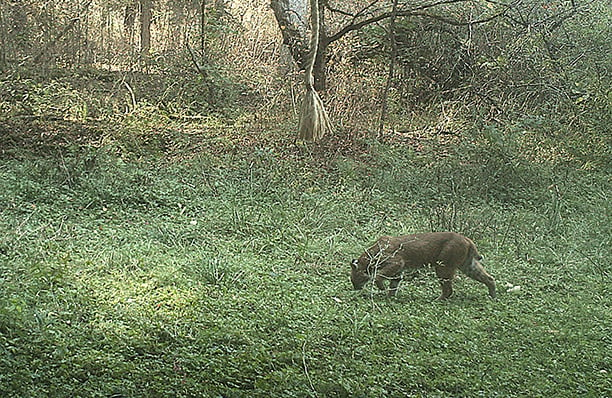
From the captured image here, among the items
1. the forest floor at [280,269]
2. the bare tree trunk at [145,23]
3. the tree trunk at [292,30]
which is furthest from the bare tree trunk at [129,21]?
the forest floor at [280,269]

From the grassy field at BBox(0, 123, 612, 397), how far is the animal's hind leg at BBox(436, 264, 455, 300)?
0.13 meters

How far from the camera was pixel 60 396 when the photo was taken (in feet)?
12.5

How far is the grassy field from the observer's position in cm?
432

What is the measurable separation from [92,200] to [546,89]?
25.6 feet

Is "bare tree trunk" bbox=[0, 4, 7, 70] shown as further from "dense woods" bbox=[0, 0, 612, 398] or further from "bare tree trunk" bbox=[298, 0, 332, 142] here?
"bare tree trunk" bbox=[298, 0, 332, 142]

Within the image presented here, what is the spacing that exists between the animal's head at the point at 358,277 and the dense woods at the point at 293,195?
188mm

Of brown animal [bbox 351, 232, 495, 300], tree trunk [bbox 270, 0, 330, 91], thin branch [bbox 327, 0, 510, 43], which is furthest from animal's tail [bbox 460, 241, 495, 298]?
A: tree trunk [bbox 270, 0, 330, 91]

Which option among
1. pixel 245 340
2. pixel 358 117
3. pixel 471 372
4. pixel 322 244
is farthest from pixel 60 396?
pixel 358 117

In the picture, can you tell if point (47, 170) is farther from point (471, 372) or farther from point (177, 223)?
point (471, 372)

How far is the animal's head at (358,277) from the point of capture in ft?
20.2

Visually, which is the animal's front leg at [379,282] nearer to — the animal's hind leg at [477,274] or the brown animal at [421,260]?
the brown animal at [421,260]

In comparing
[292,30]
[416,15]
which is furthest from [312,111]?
[292,30]

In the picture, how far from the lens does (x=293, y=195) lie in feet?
30.6

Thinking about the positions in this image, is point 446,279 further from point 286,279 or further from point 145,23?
point 145,23
